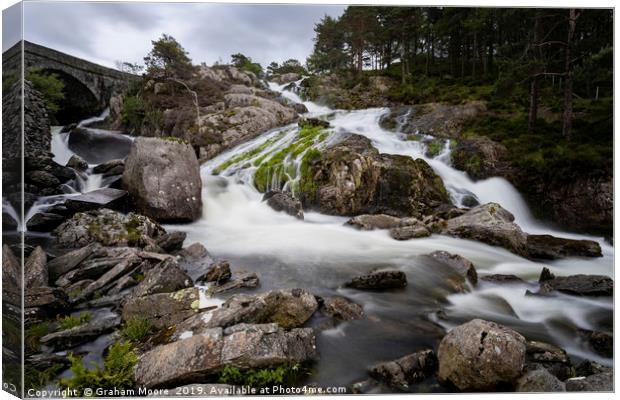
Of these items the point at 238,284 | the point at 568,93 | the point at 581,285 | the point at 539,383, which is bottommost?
the point at 539,383

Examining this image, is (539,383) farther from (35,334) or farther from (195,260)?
(35,334)

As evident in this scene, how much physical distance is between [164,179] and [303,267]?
3635mm

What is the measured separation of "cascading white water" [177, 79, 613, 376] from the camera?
12.6 feet

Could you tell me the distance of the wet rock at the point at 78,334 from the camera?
354 centimetres

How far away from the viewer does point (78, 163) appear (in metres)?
5.43

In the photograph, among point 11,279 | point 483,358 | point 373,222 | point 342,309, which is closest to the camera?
point 483,358

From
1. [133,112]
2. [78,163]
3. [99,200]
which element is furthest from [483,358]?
[133,112]

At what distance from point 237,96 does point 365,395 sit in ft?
19.2

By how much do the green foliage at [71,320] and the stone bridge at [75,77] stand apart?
2724 mm

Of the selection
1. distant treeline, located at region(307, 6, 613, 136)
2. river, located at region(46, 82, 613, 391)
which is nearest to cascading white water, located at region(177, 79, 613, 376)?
river, located at region(46, 82, 613, 391)

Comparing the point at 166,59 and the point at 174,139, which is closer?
the point at 166,59

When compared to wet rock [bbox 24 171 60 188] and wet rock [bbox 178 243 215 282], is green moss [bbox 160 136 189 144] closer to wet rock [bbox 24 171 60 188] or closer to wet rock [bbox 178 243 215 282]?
wet rock [bbox 24 171 60 188]

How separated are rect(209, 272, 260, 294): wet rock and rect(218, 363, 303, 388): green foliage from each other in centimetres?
138

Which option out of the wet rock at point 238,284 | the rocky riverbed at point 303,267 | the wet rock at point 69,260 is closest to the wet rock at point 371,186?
the rocky riverbed at point 303,267
